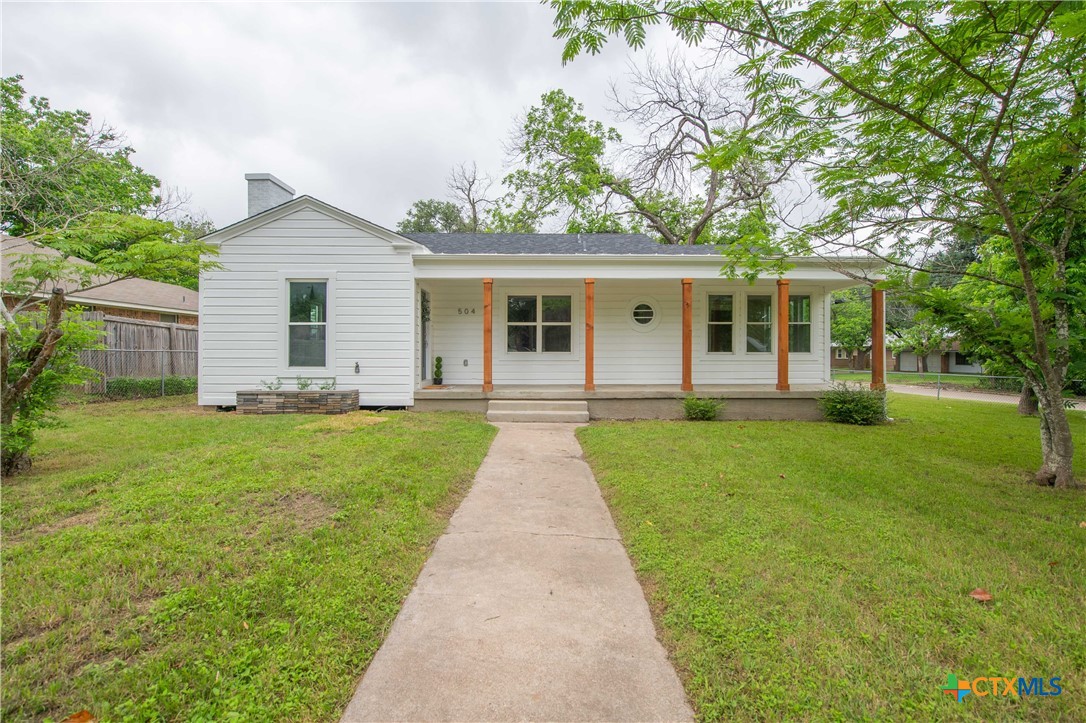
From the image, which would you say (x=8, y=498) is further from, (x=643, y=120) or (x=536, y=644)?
(x=643, y=120)

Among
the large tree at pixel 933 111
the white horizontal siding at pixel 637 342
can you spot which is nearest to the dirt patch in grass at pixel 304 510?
the large tree at pixel 933 111

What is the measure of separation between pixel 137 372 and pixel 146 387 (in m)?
1.05

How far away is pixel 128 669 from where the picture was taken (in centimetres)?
190

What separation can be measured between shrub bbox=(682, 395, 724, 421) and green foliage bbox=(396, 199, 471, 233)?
25.2m

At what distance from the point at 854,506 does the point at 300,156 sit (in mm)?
21879

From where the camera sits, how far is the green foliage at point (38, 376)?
14.5 ft

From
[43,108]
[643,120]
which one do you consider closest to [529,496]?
[643,120]

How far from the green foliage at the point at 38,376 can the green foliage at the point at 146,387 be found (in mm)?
7575

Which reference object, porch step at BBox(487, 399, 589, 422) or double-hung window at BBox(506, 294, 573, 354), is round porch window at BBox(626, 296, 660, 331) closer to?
double-hung window at BBox(506, 294, 573, 354)

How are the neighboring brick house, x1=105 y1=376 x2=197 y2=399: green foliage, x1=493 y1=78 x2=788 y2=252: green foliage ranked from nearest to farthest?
x1=105 y1=376 x2=197 y2=399: green foliage
the neighboring brick house
x1=493 y1=78 x2=788 y2=252: green foliage

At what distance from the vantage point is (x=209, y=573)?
2.69 meters

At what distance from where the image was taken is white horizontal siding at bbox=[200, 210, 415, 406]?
9281 millimetres

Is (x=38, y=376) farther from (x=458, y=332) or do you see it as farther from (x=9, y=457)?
(x=458, y=332)

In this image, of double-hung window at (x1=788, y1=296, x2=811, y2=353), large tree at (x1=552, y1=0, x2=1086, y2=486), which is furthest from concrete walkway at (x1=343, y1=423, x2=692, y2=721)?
double-hung window at (x1=788, y1=296, x2=811, y2=353)
